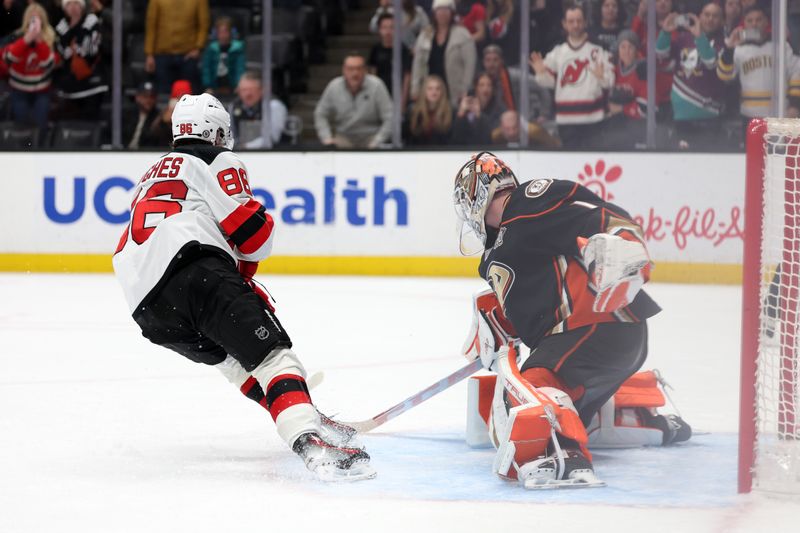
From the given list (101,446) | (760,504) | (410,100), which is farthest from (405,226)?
(760,504)

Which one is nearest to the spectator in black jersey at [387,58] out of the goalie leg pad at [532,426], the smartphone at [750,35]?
the smartphone at [750,35]

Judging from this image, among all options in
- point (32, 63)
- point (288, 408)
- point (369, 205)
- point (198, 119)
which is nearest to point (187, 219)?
point (198, 119)

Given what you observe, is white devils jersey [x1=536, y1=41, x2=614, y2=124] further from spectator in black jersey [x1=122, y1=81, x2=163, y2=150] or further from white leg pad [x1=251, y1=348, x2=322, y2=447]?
white leg pad [x1=251, y1=348, x2=322, y2=447]

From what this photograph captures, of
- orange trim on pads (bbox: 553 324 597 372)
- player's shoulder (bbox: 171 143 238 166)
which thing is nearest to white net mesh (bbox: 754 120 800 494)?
orange trim on pads (bbox: 553 324 597 372)

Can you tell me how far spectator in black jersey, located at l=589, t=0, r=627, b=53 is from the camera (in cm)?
794

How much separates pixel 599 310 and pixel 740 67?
201 inches

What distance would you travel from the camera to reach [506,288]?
3174mm

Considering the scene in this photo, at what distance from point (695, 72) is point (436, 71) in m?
1.66

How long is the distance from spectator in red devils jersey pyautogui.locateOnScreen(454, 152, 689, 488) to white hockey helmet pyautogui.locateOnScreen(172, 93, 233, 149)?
2.13ft

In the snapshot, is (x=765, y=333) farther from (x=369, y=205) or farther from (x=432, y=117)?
(x=432, y=117)

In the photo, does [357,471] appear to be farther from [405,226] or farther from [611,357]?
[405,226]

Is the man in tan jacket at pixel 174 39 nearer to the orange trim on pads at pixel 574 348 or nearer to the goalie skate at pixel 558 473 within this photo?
the orange trim on pads at pixel 574 348

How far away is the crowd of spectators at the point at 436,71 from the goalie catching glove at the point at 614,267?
4.62 meters

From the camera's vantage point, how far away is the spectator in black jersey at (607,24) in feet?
26.1
